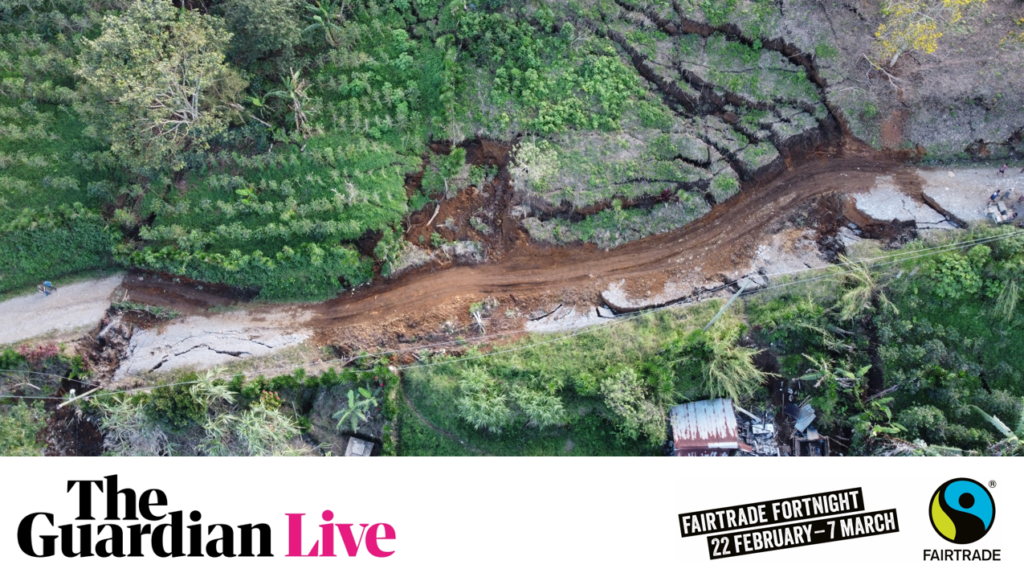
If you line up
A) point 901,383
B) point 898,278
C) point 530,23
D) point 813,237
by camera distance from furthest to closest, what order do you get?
1. point 530,23
2. point 813,237
3. point 898,278
4. point 901,383

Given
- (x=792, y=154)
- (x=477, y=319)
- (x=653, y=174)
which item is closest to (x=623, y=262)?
(x=653, y=174)

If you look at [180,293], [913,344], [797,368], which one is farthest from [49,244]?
[913,344]

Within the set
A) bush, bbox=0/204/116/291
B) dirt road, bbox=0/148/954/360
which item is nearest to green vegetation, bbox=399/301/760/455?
dirt road, bbox=0/148/954/360

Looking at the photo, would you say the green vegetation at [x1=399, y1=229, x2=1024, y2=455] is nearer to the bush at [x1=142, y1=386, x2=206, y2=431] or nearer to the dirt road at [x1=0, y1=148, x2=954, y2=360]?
the dirt road at [x1=0, y1=148, x2=954, y2=360]

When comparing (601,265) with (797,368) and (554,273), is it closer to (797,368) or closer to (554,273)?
(554,273)

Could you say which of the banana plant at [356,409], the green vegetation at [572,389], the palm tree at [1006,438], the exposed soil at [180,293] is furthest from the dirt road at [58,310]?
the palm tree at [1006,438]

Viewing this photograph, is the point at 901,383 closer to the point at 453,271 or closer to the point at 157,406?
the point at 453,271
